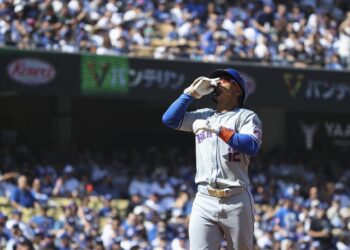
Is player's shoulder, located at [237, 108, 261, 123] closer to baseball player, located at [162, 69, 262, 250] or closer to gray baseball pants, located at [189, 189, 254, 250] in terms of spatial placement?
baseball player, located at [162, 69, 262, 250]

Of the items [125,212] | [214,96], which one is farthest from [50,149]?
[214,96]

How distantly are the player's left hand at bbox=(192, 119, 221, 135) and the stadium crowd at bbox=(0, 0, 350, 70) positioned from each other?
389 inches

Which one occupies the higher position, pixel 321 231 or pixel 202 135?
pixel 202 135

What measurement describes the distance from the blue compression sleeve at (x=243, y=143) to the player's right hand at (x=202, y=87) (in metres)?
0.38

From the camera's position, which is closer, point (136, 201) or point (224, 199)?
point (224, 199)

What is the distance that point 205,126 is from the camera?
5.71m

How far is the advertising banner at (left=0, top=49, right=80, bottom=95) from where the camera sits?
15.2 metres

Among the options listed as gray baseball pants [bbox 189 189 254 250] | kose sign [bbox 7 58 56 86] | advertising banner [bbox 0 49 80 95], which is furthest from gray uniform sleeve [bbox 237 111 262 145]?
kose sign [bbox 7 58 56 86]

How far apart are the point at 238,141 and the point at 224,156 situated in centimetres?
Result: 24

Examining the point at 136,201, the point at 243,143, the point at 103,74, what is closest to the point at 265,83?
the point at 103,74

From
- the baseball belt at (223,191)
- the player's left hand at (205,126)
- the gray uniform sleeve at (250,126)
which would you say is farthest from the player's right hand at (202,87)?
the baseball belt at (223,191)

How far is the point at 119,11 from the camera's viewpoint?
57.6 feet

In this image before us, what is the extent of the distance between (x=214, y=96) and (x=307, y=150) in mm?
15808

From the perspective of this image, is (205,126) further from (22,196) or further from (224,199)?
(22,196)
